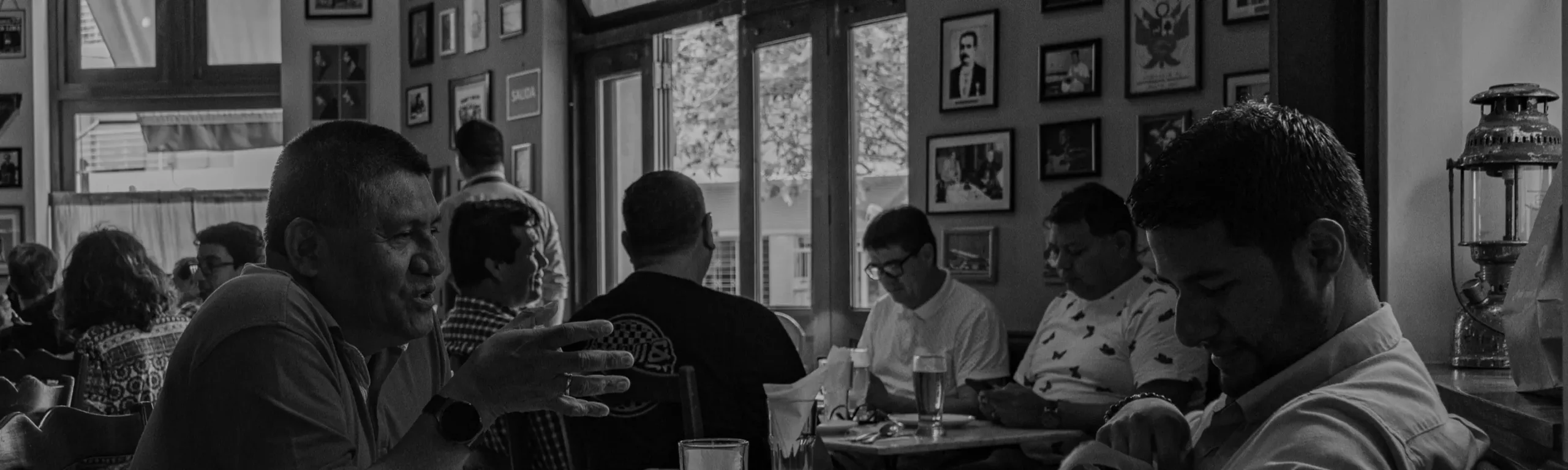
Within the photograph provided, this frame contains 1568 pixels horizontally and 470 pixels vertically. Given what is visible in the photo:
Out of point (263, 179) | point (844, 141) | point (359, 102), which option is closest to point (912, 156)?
point (844, 141)

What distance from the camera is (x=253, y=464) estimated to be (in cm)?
160

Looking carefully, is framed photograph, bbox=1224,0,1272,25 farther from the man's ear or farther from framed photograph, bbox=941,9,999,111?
the man's ear

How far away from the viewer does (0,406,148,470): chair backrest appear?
2.13 metres

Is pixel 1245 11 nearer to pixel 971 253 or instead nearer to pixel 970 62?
pixel 970 62

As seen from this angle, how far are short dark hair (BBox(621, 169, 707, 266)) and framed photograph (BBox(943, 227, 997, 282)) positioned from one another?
6.46 ft

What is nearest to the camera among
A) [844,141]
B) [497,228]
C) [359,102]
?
[497,228]

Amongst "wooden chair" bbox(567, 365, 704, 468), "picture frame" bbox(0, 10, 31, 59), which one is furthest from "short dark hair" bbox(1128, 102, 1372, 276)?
"picture frame" bbox(0, 10, 31, 59)

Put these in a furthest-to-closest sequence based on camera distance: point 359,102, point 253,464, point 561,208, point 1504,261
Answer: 1. point 359,102
2. point 561,208
3. point 1504,261
4. point 253,464

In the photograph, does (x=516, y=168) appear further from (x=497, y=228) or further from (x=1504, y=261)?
(x=1504, y=261)

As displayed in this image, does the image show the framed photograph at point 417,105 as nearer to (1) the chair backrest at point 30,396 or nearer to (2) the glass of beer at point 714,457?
(1) the chair backrest at point 30,396

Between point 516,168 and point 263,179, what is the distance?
2736 millimetres

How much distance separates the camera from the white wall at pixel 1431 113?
2.76 m

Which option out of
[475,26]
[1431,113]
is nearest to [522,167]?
[475,26]

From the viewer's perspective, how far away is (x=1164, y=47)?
4.41 meters
